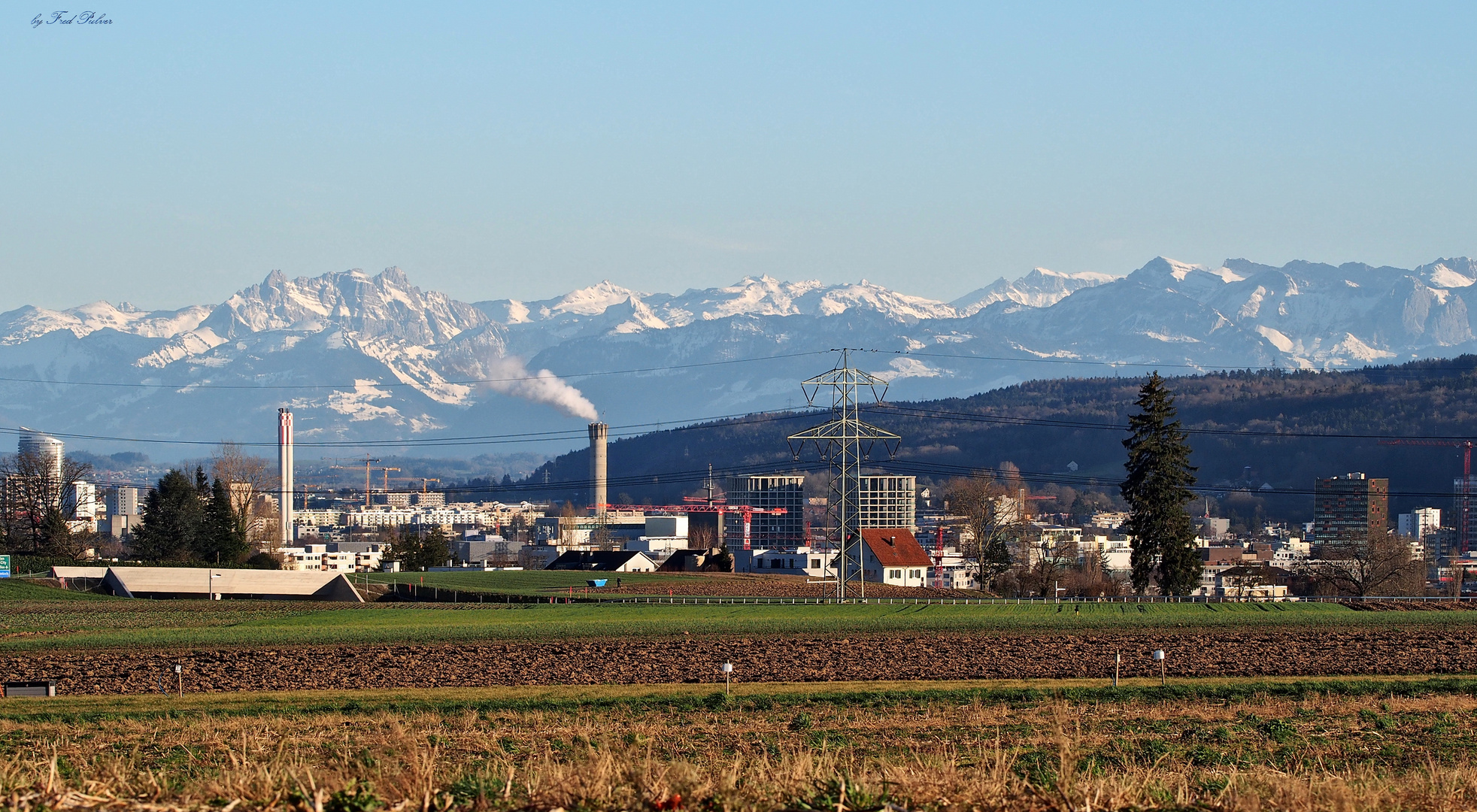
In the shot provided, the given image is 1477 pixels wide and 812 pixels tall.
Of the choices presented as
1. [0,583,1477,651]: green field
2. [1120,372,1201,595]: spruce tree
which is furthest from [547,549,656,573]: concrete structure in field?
[1120,372,1201,595]: spruce tree

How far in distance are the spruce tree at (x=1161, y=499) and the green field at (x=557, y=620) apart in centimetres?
275

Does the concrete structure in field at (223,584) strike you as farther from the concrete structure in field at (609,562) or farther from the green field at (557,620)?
the concrete structure in field at (609,562)

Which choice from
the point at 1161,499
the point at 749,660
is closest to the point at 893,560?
the point at 1161,499

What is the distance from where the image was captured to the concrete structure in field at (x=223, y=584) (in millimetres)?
87688

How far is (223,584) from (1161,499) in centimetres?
5468

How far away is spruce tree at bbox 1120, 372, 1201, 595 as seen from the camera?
248 ft

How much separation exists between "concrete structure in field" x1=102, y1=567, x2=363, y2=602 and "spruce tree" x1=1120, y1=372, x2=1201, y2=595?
145 ft

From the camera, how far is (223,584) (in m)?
90.2

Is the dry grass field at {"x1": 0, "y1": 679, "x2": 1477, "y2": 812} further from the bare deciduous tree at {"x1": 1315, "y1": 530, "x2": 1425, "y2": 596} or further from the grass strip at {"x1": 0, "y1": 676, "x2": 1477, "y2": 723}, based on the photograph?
the bare deciduous tree at {"x1": 1315, "y1": 530, "x2": 1425, "y2": 596}

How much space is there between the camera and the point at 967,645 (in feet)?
155

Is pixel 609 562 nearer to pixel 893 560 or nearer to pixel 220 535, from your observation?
pixel 893 560

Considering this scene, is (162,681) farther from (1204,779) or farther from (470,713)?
(1204,779)

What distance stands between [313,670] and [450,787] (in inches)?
1152

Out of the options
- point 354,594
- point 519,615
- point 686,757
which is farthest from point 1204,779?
point 354,594
